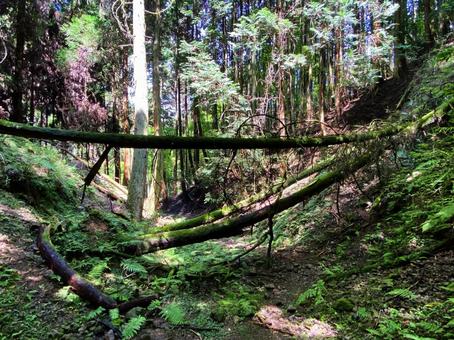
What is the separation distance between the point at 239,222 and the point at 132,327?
2.78 m

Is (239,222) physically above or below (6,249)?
above

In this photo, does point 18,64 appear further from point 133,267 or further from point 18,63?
point 133,267

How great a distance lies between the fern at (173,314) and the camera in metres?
4.30

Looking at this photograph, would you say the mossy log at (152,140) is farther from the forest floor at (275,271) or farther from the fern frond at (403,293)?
the fern frond at (403,293)

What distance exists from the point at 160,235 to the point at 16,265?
242 cm

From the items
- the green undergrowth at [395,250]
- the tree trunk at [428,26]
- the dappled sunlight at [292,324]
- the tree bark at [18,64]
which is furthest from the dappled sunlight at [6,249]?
the tree trunk at [428,26]

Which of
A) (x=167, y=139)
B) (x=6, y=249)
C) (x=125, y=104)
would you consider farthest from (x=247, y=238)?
(x=125, y=104)

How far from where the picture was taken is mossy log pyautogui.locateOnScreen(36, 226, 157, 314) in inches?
177

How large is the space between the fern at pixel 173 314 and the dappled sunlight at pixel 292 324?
1.00 m

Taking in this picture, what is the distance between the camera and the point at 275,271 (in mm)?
6191

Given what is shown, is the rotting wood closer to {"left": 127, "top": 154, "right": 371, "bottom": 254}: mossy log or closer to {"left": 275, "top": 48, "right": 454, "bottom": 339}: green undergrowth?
{"left": 127, "top": 154, "right": 371, "bottom": 254}: mossy log

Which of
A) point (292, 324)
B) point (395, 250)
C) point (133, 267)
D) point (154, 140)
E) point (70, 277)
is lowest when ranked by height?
point (292, 324)

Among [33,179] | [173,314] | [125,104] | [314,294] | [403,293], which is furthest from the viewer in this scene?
[125,104]

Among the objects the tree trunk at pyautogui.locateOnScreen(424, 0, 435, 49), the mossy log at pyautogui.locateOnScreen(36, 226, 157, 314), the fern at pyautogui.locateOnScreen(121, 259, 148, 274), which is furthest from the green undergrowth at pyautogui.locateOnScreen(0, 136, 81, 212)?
the tree trunk at pyautogui.locateOnScreen(424, 0, 435, 49)
